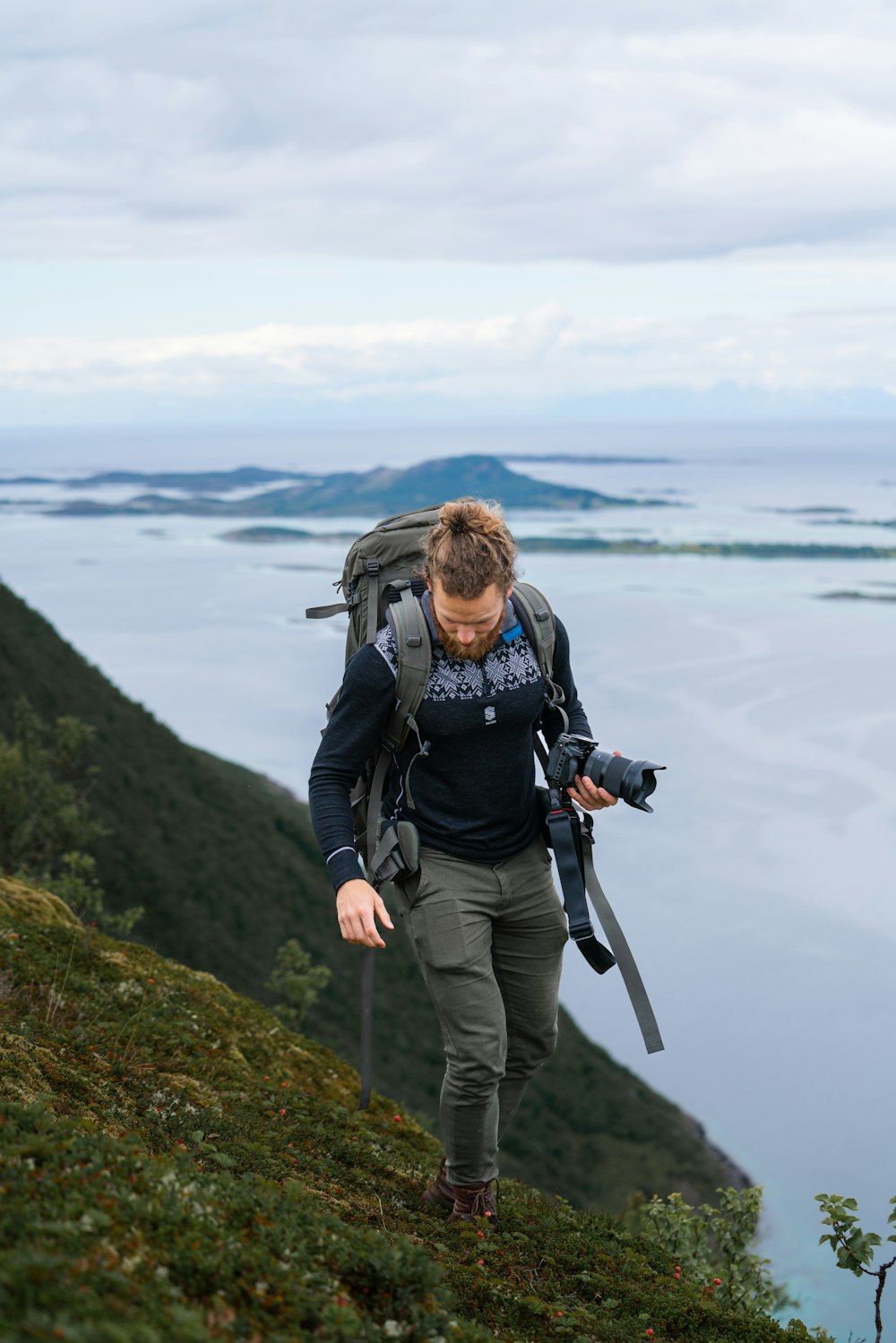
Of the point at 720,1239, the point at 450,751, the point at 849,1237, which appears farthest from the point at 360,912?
the point at 720,1239

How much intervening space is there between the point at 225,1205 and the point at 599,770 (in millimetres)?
2331

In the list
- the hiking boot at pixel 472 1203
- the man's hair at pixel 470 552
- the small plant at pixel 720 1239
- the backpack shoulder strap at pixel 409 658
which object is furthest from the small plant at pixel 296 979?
the man's hair at pixel 470 552

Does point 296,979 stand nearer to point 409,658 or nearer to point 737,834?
point 409,658

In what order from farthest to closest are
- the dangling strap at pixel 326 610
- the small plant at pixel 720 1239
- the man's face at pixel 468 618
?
the small plant at pixel 720 1239 < the dangling strap at pixel 326 610 < the man's face at pixel 468 618

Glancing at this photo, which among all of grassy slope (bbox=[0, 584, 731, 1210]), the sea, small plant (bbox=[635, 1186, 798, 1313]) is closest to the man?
small plant (bbox=[635, 1186, 798, 1313])

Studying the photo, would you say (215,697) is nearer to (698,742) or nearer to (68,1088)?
(698,742)

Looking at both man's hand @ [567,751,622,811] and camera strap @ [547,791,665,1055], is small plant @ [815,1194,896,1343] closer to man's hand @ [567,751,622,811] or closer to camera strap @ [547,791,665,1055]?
camera strap @ [547,791,665,1055]

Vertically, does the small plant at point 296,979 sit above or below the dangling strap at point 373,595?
below

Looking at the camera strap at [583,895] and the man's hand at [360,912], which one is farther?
the camera strap at [583,895]

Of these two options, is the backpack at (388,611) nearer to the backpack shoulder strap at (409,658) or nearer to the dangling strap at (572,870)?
the backpack shoulder strap at (409,658)

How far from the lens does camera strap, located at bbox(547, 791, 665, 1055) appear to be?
16.0ft

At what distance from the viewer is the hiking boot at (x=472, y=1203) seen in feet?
16.7

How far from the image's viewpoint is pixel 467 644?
453 centimetres

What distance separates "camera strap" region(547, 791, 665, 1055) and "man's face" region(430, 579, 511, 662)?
0.88 meters
